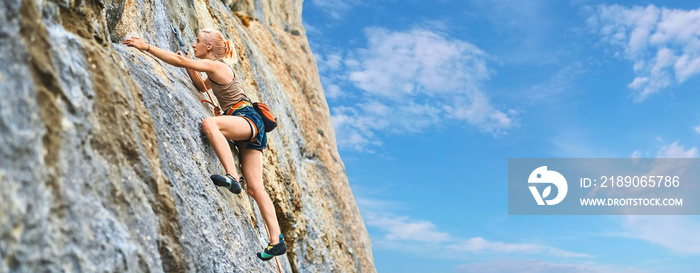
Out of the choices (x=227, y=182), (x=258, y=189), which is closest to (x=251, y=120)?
(x=258, y=189)

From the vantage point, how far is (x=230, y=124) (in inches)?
211

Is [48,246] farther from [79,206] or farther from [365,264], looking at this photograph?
[365,264]

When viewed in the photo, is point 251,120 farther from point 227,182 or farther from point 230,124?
point 227,182

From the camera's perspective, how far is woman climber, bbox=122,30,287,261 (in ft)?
16.9

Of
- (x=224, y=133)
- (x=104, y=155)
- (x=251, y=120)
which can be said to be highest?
(x=251, y=120)

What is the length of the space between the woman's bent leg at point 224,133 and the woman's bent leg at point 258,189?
1.57ft

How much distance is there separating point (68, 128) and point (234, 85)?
3014 millimetres

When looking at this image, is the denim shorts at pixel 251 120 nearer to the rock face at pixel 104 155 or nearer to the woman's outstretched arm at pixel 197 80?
the rock face at pixel 104 155

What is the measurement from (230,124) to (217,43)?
1.22 metres

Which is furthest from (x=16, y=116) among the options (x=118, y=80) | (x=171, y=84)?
(x=171, y=84)

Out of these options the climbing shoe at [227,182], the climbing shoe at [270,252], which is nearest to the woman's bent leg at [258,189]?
the climbing shoe at [270,252]

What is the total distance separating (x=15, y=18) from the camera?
8.48ft

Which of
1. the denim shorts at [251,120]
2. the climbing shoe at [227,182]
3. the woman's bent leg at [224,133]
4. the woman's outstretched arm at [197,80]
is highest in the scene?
the woman's outstretched arm at [197,80]

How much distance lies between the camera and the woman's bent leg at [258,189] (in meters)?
5.49
